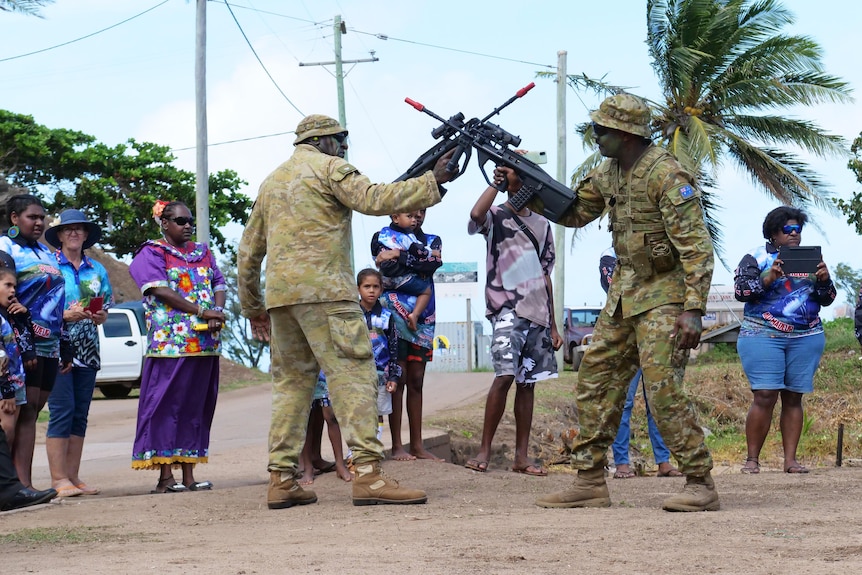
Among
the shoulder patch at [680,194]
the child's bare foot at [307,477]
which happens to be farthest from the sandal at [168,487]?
the shoulder patch at [680,194]

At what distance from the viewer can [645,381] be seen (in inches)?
231

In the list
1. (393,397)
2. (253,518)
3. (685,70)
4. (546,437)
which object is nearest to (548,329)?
(393,397)

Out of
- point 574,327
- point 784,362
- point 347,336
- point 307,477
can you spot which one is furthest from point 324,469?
point 574,327

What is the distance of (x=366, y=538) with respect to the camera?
199 inches

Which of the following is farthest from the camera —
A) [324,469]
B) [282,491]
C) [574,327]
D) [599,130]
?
[574,327]

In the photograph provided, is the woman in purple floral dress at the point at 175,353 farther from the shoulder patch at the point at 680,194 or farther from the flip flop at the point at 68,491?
the shoulder patch at the point at 680,194

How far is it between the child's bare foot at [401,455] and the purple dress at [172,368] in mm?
1389

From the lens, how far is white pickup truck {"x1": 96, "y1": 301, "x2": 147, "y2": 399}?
70.9 feet

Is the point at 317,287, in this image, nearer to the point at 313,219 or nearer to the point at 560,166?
the point at 313,219

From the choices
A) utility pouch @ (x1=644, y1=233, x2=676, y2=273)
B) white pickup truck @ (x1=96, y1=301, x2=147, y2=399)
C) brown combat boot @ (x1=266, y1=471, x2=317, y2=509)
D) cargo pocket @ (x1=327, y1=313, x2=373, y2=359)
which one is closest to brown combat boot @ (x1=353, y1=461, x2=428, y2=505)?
brown combat boot @ (x1=266, y1=471, x2=317, y2=509)

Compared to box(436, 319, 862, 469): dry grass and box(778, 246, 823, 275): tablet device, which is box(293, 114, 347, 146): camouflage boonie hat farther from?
box(436, 319, 862, 469): dry grass

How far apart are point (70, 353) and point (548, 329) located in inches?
132

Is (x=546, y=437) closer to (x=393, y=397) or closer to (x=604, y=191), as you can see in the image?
(x=393, y=397)

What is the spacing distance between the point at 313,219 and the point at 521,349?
7.36 feet
